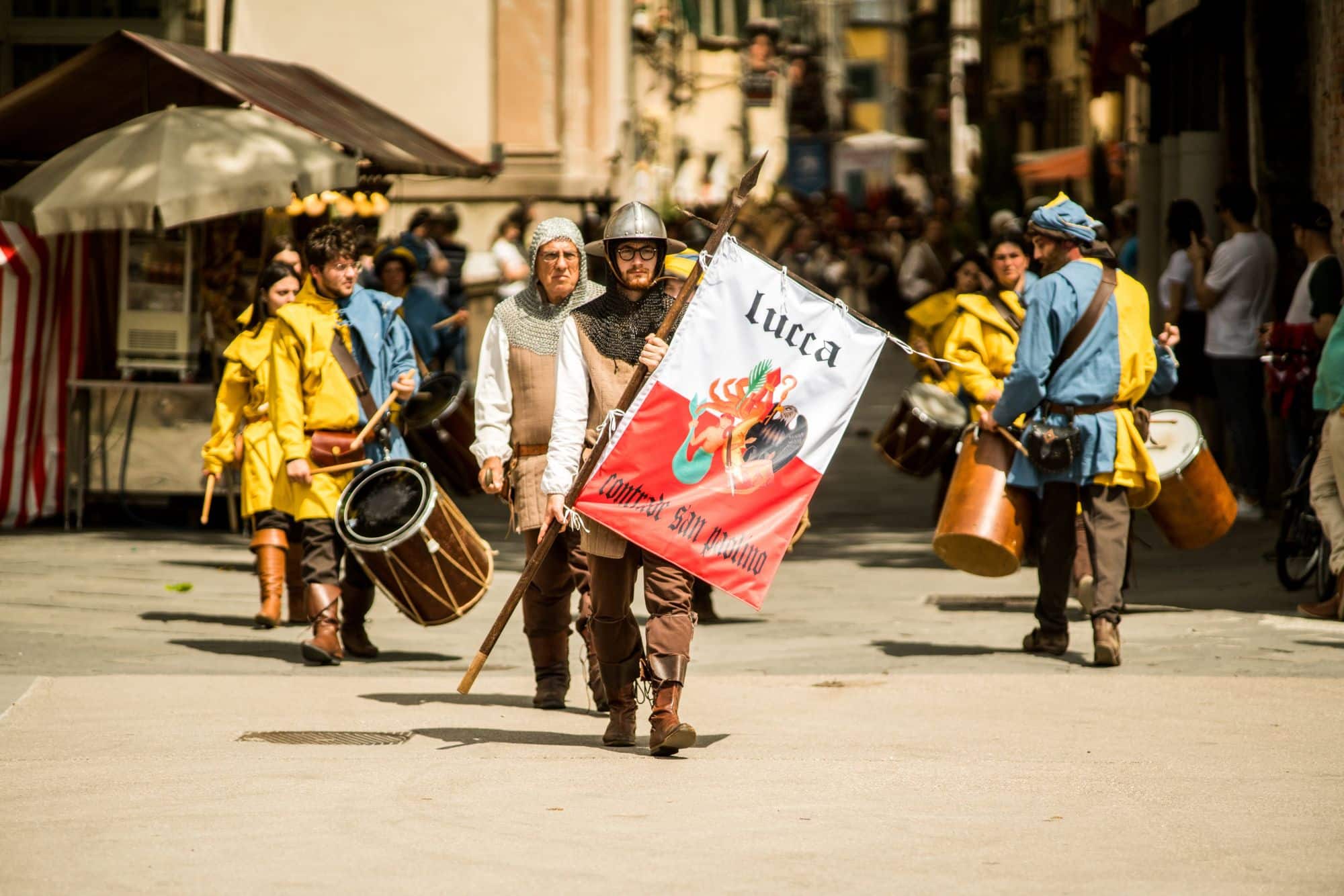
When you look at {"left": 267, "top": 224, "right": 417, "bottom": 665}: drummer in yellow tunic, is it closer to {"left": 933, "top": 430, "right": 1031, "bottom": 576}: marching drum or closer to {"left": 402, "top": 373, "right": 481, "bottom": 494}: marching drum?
{"left": 933, "top": 430, "right": 1031, "bottom": 576}: marching drum

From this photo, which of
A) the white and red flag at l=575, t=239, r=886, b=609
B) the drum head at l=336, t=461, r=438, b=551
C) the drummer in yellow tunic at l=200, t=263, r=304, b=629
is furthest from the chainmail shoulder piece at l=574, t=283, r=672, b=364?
the drummer in yellow tunic at l=200, t=263, r=304, b=629

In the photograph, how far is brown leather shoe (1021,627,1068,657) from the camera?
9.58 meters

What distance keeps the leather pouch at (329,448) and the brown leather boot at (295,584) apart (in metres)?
0.74

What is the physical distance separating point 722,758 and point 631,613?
0.61 meters

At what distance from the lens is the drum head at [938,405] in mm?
13469

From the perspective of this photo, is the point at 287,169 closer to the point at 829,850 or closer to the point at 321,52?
the point at 829,850

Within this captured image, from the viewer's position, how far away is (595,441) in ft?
24.1

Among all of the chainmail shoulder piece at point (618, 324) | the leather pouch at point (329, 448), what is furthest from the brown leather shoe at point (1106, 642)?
the leather pouch at point (329, 448)

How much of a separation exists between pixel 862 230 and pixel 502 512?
30.6m

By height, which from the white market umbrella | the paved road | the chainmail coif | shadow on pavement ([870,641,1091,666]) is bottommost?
the paved road

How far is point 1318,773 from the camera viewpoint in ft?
22.6

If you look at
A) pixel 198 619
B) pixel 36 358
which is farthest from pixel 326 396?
pixel 36 358

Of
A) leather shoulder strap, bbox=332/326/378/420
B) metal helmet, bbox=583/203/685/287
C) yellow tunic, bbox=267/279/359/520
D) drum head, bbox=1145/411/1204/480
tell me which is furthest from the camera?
drum head, bbox=1145/411/1204/480

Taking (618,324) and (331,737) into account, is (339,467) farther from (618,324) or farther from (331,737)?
(618,324)
